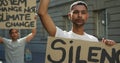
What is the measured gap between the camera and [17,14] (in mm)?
7355

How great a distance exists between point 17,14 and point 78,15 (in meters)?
3.51

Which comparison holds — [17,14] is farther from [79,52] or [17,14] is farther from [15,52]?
A: [79,52]

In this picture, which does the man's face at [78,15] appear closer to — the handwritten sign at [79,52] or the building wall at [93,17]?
the handwritten sign at [79,52]

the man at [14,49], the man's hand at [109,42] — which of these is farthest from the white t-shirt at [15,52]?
the man's hand at [109,42]

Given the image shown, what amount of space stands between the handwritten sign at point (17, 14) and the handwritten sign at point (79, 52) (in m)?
3.23

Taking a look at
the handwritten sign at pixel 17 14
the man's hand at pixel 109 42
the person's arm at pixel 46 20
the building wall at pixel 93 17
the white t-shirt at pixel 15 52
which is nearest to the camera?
the person's arm at pixel 46 20

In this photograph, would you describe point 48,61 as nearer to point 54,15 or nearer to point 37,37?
point 54,15

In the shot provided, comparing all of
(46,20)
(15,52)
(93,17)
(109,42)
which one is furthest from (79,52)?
(93,17)

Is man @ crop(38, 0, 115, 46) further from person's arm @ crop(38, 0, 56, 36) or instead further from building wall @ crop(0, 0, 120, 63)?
building wall @ crop(0, 0, 120, 63)

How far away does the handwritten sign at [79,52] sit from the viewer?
3975 mm

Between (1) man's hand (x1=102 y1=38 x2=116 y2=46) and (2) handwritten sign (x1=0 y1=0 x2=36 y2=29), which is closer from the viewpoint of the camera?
(1) man's hand (x1=102 y1=38 x2=116 y2=46)

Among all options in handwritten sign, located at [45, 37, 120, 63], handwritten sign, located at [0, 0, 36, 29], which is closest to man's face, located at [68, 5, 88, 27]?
handwritten sign, located at [45, 37, 120, 63]

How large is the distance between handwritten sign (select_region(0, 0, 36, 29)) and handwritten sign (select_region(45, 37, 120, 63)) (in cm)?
323

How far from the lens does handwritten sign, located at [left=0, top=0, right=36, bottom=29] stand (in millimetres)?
7207
